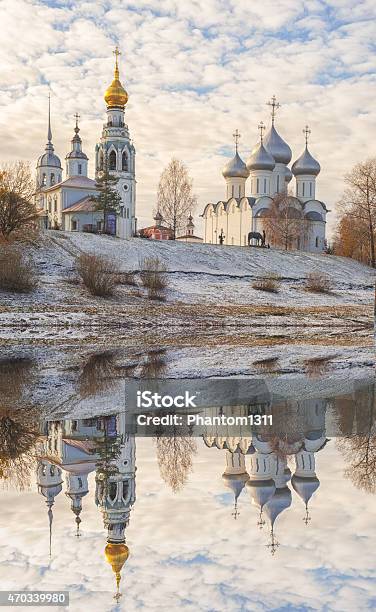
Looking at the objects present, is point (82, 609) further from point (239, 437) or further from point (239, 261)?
point (239, 261)

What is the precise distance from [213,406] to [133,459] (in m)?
2.73

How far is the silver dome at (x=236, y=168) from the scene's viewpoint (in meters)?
65.6

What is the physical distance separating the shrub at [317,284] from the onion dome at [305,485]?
33.5 meters

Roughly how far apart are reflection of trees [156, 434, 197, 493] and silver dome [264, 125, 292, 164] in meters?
60.0

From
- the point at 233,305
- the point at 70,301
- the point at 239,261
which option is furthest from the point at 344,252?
the point at 70,301

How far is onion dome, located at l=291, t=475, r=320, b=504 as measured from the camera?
555 centimetres

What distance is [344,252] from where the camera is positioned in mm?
59469

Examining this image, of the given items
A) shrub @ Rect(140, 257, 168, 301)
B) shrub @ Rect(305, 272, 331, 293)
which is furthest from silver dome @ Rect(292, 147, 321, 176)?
shrub @ Rect(140, 257, 168, 301)

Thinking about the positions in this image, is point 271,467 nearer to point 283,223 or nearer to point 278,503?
point 278,503

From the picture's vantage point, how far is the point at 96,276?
29812 millimetres

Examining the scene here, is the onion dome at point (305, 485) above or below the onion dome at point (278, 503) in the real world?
above

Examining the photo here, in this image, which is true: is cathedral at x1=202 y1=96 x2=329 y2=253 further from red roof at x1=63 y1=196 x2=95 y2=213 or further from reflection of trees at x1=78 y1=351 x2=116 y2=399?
reflection of trees at x1=78 y1=351 x2=116 y2=399

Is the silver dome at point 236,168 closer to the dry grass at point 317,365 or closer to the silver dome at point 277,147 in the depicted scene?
the silver dome at point 277,147

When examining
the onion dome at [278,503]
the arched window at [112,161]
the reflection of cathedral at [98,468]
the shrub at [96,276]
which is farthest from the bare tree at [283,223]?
the onion dome at [278,503]
